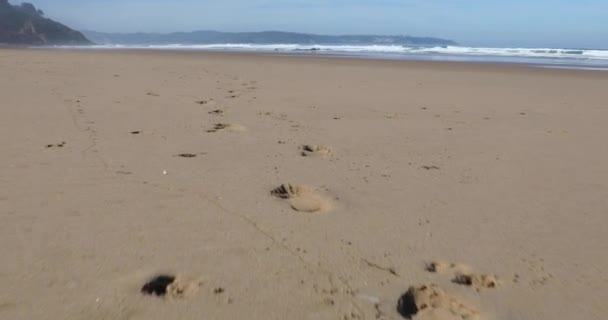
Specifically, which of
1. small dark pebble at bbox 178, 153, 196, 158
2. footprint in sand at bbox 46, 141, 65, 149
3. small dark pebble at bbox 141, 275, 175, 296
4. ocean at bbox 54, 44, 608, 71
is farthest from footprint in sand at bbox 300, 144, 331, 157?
ocean at bbox 54, 44, 608, 71

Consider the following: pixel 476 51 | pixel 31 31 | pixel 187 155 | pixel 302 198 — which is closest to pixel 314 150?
pixel 187 155

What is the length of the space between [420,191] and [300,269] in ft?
3.76

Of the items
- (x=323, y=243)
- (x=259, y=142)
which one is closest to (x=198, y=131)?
(x=259, y=142)

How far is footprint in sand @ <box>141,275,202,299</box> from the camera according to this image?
5.78 feet

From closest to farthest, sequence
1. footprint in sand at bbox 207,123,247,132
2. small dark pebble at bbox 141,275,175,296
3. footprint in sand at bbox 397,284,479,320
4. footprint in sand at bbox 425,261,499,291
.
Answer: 1. footprint in sand at bbox 397,284,479,320
2. small dark pebble at bbox 141,275,175,296
3. footprint in sand at bbox 425,261,499,291
4. footprint in sand at bbox 207,123,247,132

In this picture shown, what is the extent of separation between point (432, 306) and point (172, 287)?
2.77 feet

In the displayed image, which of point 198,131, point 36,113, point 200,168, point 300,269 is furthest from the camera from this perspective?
point 36,113

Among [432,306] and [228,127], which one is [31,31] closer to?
[228,127]

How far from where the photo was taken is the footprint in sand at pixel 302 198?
2.61 m

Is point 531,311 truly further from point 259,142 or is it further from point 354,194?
point 259,142

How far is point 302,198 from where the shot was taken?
2746 millimetres

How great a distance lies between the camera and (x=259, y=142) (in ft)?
13.2

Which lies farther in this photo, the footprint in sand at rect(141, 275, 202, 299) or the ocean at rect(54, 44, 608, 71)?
the ocean at rect(54, 44, 608, 71)

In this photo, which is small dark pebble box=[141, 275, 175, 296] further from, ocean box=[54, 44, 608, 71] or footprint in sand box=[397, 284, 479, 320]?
ocean box=[54, 44, 608, 71]
